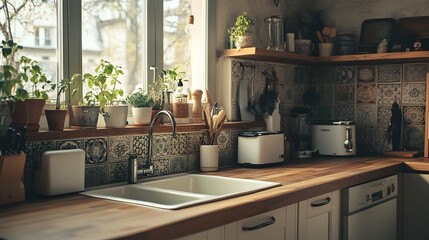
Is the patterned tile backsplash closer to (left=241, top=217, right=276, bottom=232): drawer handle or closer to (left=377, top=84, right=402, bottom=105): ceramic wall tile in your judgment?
(left=241, top=217, right=276, bottom=232): drawer handle

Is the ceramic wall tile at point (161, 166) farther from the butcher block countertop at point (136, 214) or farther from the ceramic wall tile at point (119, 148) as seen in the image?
the butcher block countertop at point (136, 214)

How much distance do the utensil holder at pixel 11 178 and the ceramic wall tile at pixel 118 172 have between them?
1.81ft

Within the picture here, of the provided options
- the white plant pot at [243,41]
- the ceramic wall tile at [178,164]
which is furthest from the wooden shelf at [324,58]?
the ceramic wall tile at [178,164]

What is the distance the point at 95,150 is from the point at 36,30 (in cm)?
60

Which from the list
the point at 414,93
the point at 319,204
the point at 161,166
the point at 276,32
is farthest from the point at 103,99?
the point at 414,93

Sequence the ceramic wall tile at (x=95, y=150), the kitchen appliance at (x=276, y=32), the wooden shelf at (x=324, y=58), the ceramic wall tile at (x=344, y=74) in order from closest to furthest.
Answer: the ceramic wall tile at (x=95, y=150) < the wooden shelf at (x=324, y=58) < the kitchen appliance at (x=276, y=32) < the ceramic wall tile at (x=344, y=74)

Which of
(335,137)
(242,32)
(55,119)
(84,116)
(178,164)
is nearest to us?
(55,119)

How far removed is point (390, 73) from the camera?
13.3 ft

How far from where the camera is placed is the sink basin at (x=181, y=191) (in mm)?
Result: 2332

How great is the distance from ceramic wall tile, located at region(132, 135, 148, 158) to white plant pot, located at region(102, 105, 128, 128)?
0.11 metres

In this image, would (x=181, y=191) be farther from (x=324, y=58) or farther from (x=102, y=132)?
(x=324, y=58)

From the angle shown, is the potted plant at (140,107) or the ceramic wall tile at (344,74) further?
the ceramic wall tile at (344,74)

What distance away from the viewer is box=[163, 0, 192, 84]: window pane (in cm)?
318

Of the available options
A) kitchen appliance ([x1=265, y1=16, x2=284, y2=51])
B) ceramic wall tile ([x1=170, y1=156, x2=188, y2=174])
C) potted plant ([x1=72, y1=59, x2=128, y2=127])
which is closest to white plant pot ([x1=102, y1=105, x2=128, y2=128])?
potted plant ([x1=72, y1=59, x2=128, y2=127])
